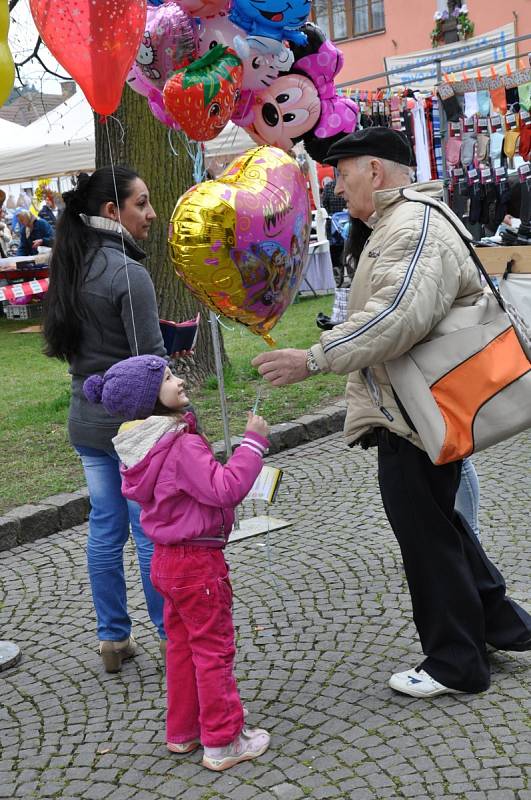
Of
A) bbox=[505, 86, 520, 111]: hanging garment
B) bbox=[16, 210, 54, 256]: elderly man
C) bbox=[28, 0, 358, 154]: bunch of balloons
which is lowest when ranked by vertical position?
bbox=[16, 210, 54, 256]: elderly man

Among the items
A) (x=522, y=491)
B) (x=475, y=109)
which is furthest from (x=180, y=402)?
(x=475, y=109)

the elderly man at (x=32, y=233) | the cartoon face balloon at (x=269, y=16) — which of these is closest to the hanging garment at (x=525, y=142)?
the cartoon face balloon at (x=269, y=16)

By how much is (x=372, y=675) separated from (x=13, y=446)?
4340 millimetres

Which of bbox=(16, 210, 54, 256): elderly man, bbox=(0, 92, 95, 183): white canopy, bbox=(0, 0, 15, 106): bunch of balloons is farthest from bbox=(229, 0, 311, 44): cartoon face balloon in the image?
bbox=(16, 210, 54, 256): elderly man

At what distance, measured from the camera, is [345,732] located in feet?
9.91

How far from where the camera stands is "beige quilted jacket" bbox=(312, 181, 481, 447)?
2855 mm

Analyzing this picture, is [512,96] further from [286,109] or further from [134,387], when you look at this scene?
[134,387]

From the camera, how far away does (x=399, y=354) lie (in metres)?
2.93

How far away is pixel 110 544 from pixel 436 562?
1.29 meters

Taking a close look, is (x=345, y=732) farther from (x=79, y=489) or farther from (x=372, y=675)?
(x=79, y=489)

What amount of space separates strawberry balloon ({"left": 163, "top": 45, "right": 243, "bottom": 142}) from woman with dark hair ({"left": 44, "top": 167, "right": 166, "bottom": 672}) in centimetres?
31

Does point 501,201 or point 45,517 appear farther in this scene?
point 501,201

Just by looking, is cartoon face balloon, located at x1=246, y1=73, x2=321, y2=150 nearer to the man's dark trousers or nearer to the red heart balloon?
the red heart balloon

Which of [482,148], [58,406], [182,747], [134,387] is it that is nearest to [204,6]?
[134,387]
